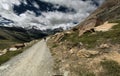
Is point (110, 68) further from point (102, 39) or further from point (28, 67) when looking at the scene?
point (102, 39)

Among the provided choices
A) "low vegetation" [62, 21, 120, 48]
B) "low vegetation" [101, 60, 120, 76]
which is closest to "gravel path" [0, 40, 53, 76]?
"low vegetation" [101, 60, 120, 76]

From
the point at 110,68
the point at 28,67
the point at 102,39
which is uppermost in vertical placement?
the point at 102,39

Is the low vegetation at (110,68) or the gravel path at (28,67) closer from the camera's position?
the low vegetation at (110,68)

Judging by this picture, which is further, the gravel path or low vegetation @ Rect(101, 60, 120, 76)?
the gravel path

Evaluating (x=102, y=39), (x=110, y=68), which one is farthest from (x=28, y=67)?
(x=102, y=39)

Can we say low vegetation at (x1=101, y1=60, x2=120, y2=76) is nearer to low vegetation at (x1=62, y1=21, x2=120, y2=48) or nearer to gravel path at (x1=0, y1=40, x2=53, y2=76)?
gravel path at (x1=0, y1=40, x2=53, y2=76)

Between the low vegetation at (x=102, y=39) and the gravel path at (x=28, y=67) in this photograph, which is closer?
the gravel path at (x=28, y=67)

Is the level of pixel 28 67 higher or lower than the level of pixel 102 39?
lower

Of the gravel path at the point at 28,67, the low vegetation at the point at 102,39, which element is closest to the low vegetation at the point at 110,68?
the gravel path at the point at 28,67

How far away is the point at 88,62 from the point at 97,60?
125cm

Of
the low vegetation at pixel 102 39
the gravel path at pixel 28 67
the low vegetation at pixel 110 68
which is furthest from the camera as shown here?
the low vegetation at pixel 102 39

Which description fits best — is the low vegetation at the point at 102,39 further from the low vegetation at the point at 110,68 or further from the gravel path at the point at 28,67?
the low vegetation at the point at 110,68

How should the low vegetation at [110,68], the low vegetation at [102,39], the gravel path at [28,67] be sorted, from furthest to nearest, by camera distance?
1. the low vegetation at [102,39]
2. the gravel path at [28,67]
3. the low vegetation at [110,68]

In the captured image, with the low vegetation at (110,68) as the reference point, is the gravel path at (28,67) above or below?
above
